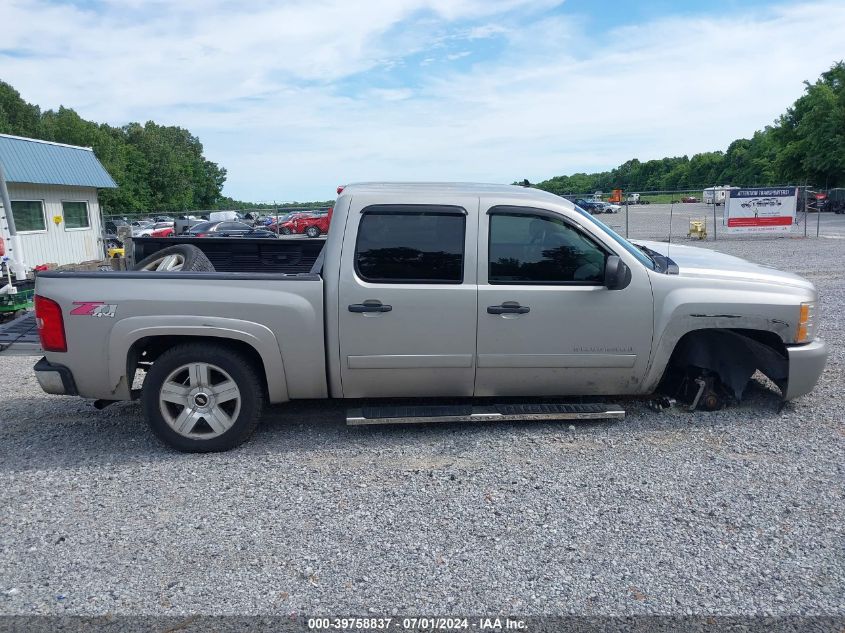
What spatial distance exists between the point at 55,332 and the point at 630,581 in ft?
12.8

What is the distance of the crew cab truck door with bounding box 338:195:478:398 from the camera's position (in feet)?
15.3

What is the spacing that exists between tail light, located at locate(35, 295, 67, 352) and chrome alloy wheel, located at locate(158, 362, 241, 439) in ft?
2.47

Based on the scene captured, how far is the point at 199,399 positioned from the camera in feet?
15.3

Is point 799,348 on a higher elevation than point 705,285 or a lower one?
lower

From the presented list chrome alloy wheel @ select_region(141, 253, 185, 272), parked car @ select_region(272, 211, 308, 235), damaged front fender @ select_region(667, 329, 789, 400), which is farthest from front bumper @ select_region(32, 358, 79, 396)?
parked car @ select_region(272, 211, 308, 235)

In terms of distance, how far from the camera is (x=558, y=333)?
476 cm

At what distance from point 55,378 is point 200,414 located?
3.29 feet

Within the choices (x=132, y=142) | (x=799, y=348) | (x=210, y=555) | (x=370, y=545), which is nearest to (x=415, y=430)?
(x=370, y=545)

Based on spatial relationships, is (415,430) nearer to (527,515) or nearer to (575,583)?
(527,515)

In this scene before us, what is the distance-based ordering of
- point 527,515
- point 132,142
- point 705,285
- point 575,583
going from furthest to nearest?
point 132,142
point 705,285
point 527,515
point 575,583

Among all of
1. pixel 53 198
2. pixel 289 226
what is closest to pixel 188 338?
pixel 53 198

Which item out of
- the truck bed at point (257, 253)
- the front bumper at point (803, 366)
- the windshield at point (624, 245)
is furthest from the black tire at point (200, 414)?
the front bumper at point (803, 366)

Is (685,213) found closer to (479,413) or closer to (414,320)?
(479,413)

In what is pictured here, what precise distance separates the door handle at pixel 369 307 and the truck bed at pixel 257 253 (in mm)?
1991
